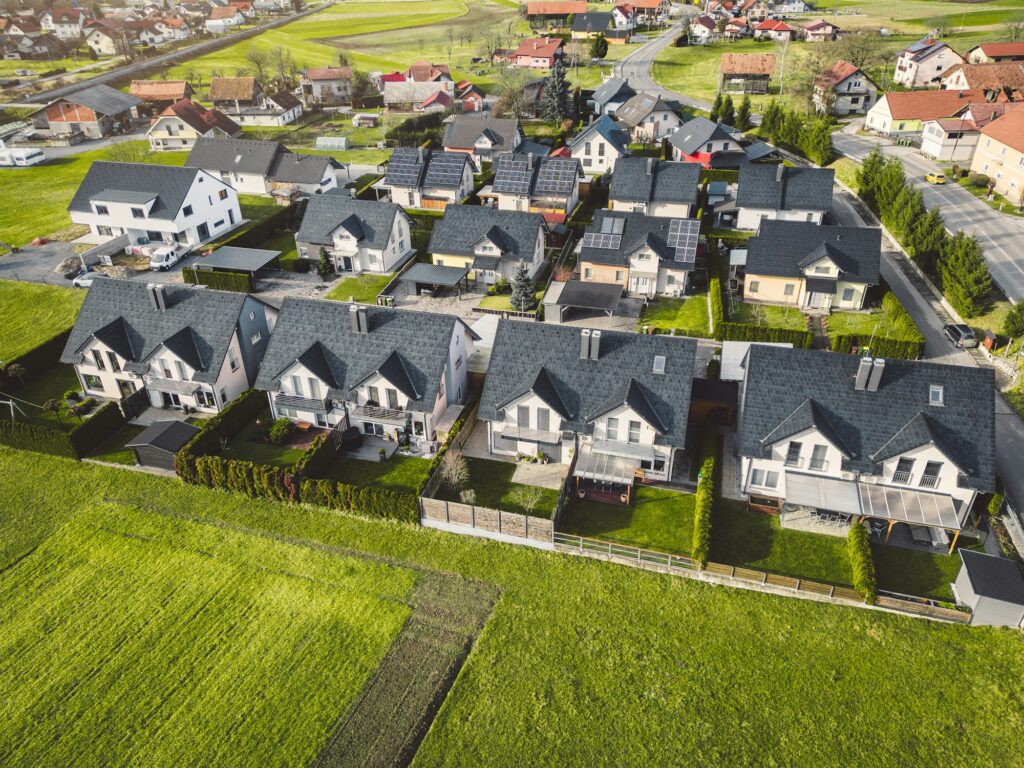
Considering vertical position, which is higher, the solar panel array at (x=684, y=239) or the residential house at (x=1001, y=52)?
the residential house at (x=1001, y=52)

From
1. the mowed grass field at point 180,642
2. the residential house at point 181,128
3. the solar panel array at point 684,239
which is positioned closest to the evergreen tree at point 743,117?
the solar panel array at point 684,239

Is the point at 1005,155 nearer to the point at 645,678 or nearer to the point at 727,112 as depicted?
the point at 727,112

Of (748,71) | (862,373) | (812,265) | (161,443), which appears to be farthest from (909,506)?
(748,71)

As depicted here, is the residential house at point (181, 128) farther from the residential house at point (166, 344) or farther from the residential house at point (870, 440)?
the residential house at point (870, 440)

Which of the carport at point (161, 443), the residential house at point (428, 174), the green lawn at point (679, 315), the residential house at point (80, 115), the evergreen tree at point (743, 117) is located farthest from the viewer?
the residential house at point (80, 115)

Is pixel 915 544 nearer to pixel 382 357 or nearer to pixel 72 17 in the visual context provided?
pixel 382 357

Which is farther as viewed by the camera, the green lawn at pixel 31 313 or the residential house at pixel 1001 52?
the residential house at pixel 1001 52

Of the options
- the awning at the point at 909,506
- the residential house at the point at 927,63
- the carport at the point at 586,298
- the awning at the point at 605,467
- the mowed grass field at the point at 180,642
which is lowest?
the mowed grass field at the point at 180,642
